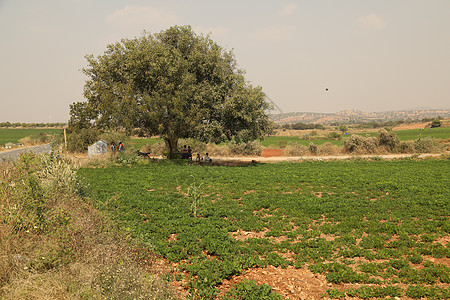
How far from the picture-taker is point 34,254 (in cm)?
643

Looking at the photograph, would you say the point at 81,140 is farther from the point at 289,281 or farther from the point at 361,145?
the point at 361,145

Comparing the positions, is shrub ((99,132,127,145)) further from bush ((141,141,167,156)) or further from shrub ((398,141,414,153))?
shrub ((398,141,414,153))

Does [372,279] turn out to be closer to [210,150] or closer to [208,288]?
[208,288]

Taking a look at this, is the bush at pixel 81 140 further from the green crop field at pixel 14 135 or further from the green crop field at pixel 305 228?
the green crop field at pixel 14 135

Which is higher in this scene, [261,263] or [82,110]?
[82,110]

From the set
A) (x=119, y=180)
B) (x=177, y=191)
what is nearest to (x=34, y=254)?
(x=177, y=191)

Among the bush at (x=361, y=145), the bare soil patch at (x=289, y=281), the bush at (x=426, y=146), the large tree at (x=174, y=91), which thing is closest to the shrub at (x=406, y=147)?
the bush at (x=426, y=146)

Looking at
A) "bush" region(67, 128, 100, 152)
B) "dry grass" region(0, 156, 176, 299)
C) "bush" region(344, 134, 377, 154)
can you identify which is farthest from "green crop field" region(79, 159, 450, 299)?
"bush" region(67, 128, 100, 152)

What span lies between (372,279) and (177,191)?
1087 cm

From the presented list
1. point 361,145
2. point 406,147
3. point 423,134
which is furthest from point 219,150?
point 423,134

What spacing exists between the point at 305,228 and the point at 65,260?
7665mm

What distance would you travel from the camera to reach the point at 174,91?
24.8 m

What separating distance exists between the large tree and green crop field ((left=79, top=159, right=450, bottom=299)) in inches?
360

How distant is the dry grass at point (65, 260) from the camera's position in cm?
542
